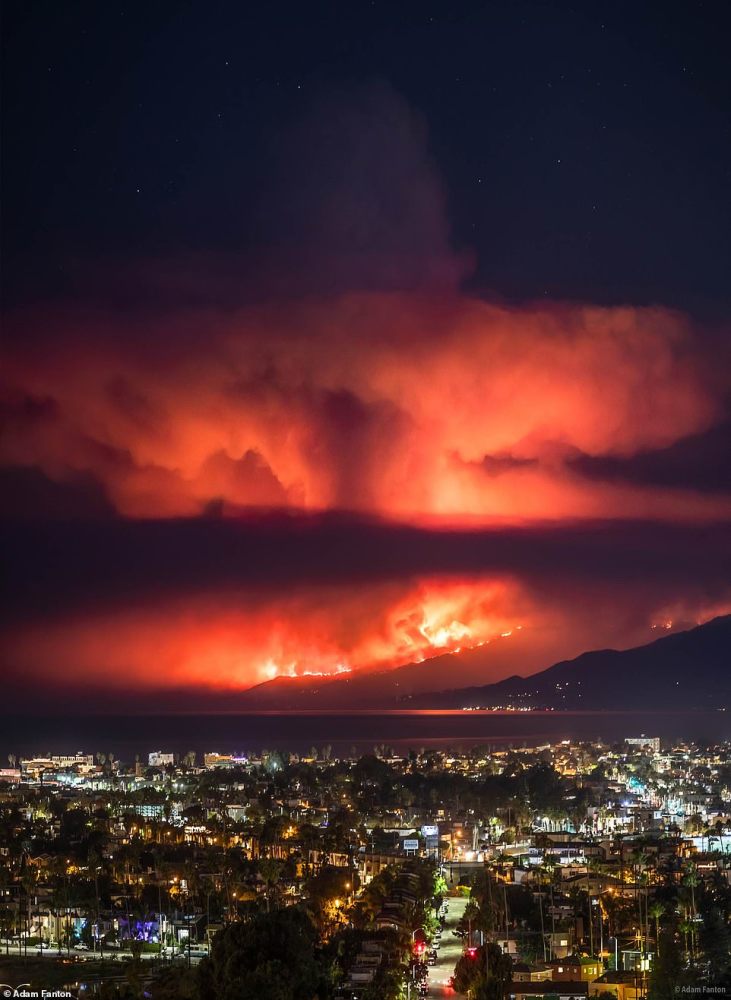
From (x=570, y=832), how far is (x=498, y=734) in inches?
4333

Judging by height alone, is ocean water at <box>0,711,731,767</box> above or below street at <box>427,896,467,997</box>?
above

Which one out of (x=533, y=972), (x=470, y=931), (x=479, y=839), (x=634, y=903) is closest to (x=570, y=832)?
(x=479, y=839)

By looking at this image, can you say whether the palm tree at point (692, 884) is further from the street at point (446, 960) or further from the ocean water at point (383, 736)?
the ocean water at point (383, 736)

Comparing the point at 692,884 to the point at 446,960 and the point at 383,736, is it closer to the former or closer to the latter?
the point at 446,960

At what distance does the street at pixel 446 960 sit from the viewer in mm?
27141

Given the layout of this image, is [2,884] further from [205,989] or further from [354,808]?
[354,808]

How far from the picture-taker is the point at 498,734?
170 m

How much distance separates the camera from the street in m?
27.1

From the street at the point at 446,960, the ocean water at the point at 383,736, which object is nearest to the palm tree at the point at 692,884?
the street at the point at 446,960

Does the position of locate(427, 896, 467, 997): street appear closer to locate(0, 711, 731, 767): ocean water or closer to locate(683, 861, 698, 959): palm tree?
locate(683, 861, 698, 959): palm tree

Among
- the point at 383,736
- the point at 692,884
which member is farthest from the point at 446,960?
the point at 383,736

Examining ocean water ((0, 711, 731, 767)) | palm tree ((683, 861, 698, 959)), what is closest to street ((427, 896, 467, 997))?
palm tree ((683, 861, 698, 959))

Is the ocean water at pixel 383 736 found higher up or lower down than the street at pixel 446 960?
higher up

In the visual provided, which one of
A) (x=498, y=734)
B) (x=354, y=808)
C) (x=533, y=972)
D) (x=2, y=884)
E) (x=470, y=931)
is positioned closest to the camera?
(x=533, y=972)
